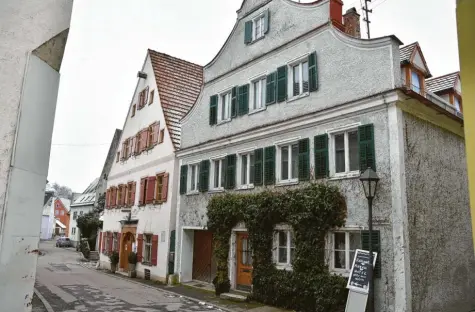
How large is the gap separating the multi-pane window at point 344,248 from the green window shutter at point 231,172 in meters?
5.23

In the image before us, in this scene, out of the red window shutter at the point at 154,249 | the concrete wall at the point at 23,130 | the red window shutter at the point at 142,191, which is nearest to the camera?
the concrete wall at the point at 23,130

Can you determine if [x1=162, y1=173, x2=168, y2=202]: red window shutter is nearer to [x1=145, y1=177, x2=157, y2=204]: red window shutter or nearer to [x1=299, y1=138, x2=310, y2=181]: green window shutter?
[x1=145, y1=177, x2=157, y2=204]: red window shutter

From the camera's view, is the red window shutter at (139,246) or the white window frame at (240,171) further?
the red window shutter at (139,246)

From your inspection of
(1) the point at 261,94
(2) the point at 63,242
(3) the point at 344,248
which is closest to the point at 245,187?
(1) the point at 261,94

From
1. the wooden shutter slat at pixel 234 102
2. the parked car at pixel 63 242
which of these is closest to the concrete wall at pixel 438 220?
the wooden shutter slat at pixel 234 102

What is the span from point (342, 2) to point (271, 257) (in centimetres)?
893

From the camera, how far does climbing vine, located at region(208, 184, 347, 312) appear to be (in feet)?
37.7

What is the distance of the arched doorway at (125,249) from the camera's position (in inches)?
942

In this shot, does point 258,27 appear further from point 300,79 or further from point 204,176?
point 204,176

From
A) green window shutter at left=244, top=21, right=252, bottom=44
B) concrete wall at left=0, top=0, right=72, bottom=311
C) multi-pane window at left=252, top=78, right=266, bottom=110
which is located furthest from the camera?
green window shutter at left=244, top=21, right=252, bottom=44

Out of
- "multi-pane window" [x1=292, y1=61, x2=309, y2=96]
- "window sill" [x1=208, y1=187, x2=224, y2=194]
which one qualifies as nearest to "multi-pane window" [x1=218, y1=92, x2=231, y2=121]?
"window sill" [x1=208, y1=187, x2=224, y2=194]

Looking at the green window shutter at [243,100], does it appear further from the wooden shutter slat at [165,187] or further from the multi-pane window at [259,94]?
the wooden shutter slat at [165,187]

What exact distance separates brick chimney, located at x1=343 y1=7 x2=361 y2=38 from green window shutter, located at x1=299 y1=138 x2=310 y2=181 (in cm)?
503

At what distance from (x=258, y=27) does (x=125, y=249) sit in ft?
51.8
